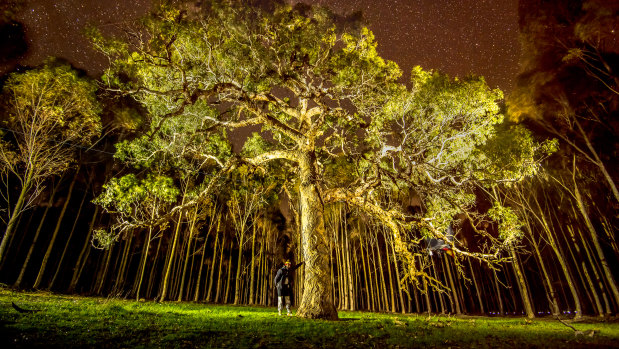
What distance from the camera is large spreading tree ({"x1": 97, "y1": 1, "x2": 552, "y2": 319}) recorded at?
28.9 feet

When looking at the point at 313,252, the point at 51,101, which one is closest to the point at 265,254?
the point at 313,252

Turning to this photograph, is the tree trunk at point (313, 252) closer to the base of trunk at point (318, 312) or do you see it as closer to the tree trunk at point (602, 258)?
the base of trunk at point (318, 312)

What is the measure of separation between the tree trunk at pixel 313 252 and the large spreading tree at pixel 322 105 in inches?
1.4

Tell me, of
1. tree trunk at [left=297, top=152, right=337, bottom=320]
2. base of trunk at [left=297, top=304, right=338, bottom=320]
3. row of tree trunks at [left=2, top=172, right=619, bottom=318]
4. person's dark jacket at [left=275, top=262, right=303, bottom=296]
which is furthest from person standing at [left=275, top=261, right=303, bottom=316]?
row of tree trunks at [left=2, top=172, right=619, bottom=318]

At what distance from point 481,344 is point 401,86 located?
9.39 metres

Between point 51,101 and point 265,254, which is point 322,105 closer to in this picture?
point 51,101

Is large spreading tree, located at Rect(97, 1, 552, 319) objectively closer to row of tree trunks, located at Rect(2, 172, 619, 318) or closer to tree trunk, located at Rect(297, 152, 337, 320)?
tree trunk, located at Rect(297, 152, 337, 320)

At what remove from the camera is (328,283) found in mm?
8453

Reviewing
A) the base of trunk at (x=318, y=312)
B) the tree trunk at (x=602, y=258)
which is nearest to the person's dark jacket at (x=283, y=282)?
the base of trunk at (x=318, y=312)

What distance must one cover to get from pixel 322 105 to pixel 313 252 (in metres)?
5.48

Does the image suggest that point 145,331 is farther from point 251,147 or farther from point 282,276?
point 251,147

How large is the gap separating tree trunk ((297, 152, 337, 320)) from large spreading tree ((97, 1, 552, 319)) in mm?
35

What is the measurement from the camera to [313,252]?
8727mm

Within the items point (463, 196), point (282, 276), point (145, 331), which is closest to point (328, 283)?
point (282, 276)
